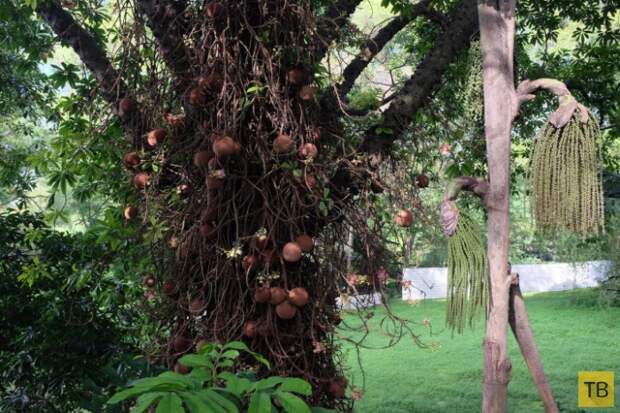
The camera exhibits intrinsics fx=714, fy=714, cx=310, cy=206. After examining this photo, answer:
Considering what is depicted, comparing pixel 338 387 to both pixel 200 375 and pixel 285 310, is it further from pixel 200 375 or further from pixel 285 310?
pixel 200 375

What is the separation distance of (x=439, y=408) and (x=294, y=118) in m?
4.60

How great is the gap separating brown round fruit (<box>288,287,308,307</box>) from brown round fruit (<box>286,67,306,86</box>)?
50cm

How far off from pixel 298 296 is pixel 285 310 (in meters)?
0.04

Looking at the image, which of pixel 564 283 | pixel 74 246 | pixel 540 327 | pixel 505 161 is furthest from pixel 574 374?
pixel 564 283

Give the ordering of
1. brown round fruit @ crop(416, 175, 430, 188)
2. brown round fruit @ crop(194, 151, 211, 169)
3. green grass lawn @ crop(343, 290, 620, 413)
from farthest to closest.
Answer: green grass lawn @ crop(343, 290, 620, 413) < brown round fruit @ crop(416, 175, 430, 188) < brown round fruit @ crop(194, 151, 211, 169)

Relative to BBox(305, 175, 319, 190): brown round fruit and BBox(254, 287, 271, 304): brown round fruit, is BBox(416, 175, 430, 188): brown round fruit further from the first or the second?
BBox(254, 287, 271, 304): brown round fruit

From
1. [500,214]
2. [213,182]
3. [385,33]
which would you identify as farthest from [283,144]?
[385,33]

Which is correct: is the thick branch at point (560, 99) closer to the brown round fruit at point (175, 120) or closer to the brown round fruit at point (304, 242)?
the brown round fruit at point (304, 242)

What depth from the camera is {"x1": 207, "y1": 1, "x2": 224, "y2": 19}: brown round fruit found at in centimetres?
167

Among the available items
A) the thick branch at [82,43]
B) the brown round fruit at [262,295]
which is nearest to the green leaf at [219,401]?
the brown round fruit at [262,295]

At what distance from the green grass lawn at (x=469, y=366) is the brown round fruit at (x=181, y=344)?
2.86 m

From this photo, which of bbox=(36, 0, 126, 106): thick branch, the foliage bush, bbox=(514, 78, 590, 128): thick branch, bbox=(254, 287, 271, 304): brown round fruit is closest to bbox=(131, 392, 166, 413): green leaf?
bbox=(254, 287, 271, 304): brown round fruit

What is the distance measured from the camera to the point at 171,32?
1.92 m

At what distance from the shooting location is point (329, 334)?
179 centimetres
